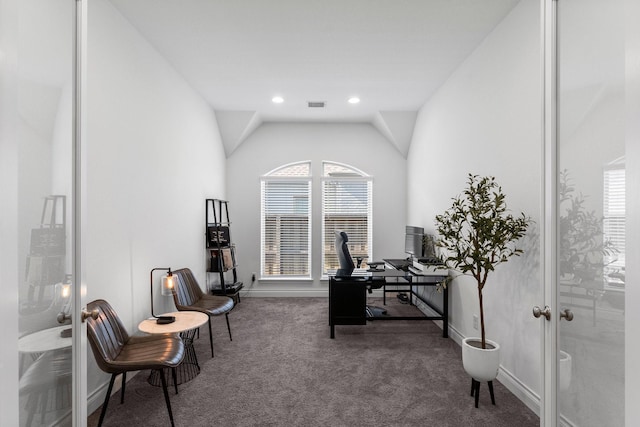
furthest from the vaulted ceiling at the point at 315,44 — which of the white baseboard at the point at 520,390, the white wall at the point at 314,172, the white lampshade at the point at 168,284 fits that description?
the white baseboard at the point at 520,390

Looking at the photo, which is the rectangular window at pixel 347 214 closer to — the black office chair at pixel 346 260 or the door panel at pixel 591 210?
the black office chair at pixel 346 260

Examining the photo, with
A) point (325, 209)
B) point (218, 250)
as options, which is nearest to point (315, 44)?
point (218, 250)

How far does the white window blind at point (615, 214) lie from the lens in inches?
45.9

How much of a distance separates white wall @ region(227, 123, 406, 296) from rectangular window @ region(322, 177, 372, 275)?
5.0 inches

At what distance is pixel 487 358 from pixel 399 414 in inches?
28.3

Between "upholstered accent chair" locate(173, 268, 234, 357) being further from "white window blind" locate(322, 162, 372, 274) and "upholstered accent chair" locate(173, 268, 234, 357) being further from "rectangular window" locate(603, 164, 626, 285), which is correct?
"rectangular window" locate(603, 164, 626, 285)

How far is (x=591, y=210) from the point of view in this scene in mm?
1344

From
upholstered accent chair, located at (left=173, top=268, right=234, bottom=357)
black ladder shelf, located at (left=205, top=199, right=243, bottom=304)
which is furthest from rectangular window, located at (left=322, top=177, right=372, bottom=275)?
upholstered accent chair, located at (left=173, top=268, right=234, bottom=357)

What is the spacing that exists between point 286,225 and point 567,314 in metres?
4.84

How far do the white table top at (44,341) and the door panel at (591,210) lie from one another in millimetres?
2057

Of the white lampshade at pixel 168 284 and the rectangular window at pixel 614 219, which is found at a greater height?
the rectangular window at pixel 614 219

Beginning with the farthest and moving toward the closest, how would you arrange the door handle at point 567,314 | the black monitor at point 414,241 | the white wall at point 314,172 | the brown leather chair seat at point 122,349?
the white wall at point 314,172, the black monitor at point 414,241, the brown leather chair seat at point 122,349, the door handle at point 567,314

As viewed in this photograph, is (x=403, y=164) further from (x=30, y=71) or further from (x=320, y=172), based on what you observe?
(x=30, y=71)

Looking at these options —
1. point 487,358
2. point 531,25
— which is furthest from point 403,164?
point 487,358
